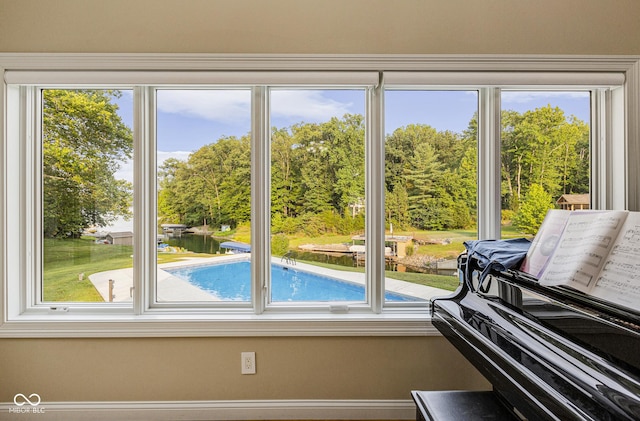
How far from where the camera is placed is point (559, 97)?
218 centimetres

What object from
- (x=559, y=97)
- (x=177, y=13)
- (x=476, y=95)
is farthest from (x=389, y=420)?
(x=177, y=13)

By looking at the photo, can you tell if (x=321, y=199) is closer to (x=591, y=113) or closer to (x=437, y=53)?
(x=437, y=53)

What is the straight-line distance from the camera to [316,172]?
7.27 ft

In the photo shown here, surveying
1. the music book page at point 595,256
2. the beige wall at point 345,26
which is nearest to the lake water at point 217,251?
the music book page at point 595,256

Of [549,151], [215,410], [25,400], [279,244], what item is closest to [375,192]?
[279,244]

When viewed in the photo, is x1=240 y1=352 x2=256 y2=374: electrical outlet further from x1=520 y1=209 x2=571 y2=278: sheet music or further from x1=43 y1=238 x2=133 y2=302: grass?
x1=520 y1=209 x2=571 y2=278: sheet music

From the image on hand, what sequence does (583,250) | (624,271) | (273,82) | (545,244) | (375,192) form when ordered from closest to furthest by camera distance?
(624,271), (583,250), (545,244), (273,82), (375,192)

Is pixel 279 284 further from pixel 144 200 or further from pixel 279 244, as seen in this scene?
pixel 144 200

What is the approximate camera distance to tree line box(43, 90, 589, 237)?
218 centimetres

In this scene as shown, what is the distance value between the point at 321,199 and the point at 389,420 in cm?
132

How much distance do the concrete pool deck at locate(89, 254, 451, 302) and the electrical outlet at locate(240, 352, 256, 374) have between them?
1.25ft

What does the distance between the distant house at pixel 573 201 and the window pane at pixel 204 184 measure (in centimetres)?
187

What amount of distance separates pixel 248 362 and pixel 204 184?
107cm

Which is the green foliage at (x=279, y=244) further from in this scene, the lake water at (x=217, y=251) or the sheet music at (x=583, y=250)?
the sheet music at (x=583, y=250)
